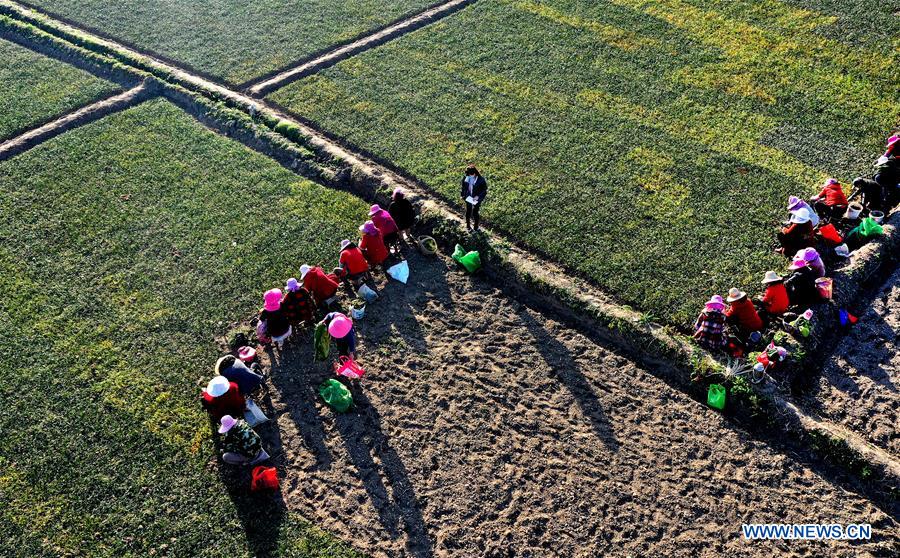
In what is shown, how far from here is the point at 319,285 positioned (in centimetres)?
1249

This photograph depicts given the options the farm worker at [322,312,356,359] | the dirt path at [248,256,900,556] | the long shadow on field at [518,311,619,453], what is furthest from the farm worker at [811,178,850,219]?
the farm worker at [322,312,356,359]

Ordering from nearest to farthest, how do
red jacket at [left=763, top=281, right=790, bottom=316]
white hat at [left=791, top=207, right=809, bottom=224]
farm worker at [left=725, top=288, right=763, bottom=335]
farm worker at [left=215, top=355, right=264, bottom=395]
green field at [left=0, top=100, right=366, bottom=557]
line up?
green field at [left=0, top=100, right=366, bottom=557] < farm worker at [left=215, top=355, right=264, bottom=395] < farm worker at [left=725, top=288, right=763, bottom=335] < red jacket at [left=763, top=281, right=790, bottom=316] < white hat at [left=791, top=207, right=809, bottom=224]

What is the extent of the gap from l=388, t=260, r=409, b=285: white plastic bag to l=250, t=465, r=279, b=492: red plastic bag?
15.4 feet

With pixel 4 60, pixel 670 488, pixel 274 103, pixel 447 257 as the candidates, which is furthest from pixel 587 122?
pixel 4 60

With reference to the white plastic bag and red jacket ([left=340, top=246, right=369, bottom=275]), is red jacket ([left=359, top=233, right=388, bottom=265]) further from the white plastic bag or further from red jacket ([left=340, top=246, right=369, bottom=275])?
the white plastic bag

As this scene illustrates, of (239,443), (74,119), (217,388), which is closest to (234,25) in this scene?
(74,119)

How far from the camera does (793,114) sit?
17.0m

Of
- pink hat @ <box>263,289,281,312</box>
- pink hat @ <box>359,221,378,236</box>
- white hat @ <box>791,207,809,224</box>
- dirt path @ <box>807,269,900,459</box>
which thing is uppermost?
white hat @ <box>791,207,809,224</box>

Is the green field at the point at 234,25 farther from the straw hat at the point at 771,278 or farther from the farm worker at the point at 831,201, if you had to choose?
the straw hat at the point at 771,278

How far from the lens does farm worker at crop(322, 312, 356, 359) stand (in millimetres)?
11320

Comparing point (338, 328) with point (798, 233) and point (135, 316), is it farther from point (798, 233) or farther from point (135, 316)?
point (798, 233)

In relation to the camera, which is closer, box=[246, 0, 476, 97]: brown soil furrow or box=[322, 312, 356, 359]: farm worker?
box=[322, 312, 356, 359]: farm worker

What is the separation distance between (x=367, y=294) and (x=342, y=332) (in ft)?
6.27

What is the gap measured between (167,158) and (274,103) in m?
3.44
